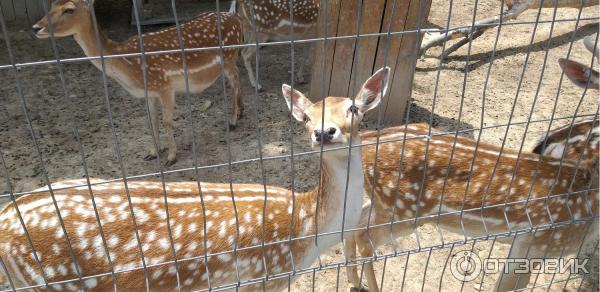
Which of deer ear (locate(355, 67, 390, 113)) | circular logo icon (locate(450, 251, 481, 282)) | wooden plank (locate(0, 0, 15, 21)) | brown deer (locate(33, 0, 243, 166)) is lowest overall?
circular logo icon (locate(450, 251, 481, 282))

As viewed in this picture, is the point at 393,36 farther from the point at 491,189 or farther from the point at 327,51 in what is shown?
the point at 491,189

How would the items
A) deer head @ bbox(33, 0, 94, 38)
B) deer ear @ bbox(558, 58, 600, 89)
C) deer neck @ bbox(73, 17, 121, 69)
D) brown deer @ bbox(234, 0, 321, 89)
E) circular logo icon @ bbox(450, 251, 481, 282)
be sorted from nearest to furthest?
deer ear @ bbox(558, 58, 600, 89), circular logo icon @ bbox(450, 251, 481, 282), deer head @ bbox(33, 0, 94, 38), deer neck @ bbox(73, 17, 121, 69), brown deer @ bbox(234, 0, 321, 89)

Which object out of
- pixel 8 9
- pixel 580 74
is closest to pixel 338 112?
pixel 580 74

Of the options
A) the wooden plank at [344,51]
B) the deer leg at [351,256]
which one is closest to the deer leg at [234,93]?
the wooden plank at [344,51]

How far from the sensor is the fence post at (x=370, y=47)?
14.3 feet

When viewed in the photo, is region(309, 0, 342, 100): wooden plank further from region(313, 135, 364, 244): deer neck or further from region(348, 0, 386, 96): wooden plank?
region(313, 135, 364, 244): deer neck

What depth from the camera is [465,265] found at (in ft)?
11.4

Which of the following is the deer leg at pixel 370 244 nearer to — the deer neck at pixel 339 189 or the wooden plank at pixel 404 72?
the deer neck at pixel 339 189

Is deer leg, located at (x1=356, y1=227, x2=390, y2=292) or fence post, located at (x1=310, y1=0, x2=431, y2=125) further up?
fence post, located at (x1=310, y1=0, x2=431, y2=125)

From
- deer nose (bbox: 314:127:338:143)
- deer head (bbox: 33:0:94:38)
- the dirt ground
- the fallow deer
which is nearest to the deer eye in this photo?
deer nose (bbox: 314:127:338:143)

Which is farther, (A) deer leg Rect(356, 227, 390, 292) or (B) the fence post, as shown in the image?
(B) the fence post

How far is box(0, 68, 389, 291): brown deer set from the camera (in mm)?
2291

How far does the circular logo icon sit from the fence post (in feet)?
4.30

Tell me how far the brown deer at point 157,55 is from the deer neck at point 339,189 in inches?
72.2
